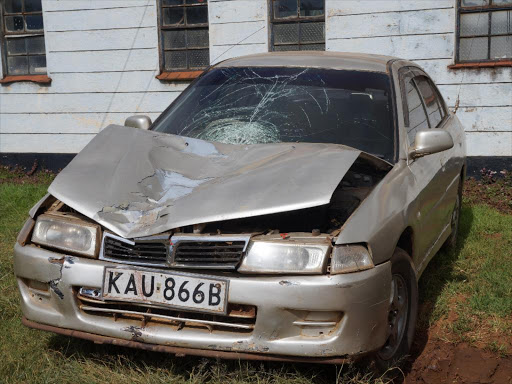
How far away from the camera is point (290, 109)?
432cm

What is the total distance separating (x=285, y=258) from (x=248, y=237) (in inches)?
7.6

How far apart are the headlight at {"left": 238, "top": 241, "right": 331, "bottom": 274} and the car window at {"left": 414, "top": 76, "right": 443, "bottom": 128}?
7.51ft

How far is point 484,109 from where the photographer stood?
8.27 metres

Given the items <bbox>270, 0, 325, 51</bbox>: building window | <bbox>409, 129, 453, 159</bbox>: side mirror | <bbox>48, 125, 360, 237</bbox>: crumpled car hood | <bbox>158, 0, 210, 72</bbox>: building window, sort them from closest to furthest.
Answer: <bbox>48, 125, 360, 237</bbox>: crumpled car hood, <bbox>409, 129, 453, 159</bbox>: side mirror, <bbox>270, 0, 325, 51</bbox>: building window, <bbox>158, 0, 210, 72</bbox>: building window

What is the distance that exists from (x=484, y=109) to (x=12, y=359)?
641 centimetres

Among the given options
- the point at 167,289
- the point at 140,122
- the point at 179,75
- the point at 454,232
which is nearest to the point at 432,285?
the point at 454,232

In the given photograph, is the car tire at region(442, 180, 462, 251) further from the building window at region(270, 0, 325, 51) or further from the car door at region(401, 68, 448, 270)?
the building window at region(270, 0, 325, 51)

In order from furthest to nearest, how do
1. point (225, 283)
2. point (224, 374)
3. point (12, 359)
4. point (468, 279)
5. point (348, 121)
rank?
point (468, 279)
point (348, 121)
point (12, 359)
point (224, 374)
point (225, 283)

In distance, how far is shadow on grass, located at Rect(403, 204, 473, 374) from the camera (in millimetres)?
4052

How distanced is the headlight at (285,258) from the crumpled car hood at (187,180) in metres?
0.18

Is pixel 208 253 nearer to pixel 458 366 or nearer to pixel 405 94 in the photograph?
pixel 458 366

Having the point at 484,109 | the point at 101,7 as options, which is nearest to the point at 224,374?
the point at 484,109

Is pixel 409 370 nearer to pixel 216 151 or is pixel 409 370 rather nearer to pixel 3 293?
pixel 216 151

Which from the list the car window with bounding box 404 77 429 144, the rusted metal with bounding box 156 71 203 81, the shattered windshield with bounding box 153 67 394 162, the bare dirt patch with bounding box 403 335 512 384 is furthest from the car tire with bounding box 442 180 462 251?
the rusted metal with bounding box 156 71 203 81
